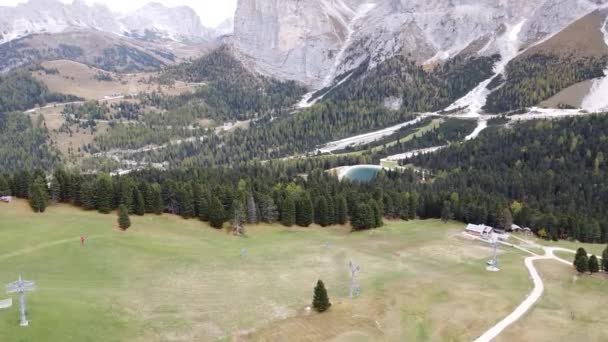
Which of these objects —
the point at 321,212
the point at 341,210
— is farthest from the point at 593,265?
the point at 321,212

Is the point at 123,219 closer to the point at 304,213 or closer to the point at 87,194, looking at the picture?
the point at 87,194

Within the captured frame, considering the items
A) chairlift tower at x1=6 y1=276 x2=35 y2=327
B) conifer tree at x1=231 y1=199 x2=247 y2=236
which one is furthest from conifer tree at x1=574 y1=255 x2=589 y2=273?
chairlift tower at x1=6 y1=276 x2=35 y2=327

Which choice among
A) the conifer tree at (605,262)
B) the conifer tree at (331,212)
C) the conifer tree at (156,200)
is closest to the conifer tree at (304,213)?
the conifer tree at (331,212)

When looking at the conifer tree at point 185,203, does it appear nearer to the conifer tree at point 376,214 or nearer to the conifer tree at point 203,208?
the conifer tree at point 203,208

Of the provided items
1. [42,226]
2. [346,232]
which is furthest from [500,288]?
[42,226]

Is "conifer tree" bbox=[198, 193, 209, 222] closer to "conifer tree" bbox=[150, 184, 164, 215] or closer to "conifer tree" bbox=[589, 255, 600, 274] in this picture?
"conifer tree" bbox=[150, 184, 164, 215]
